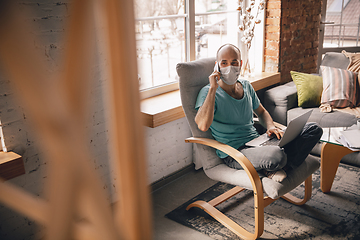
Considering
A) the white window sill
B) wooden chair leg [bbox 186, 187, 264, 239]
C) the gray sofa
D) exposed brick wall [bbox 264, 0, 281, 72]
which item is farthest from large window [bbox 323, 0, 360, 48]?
wooden chair leg [bbox 186, 187, 264, 239]

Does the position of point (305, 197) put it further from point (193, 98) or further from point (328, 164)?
point (193, 98)

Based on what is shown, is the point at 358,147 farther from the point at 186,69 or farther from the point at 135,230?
the point at 135,230

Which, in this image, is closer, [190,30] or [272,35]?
[190,30]

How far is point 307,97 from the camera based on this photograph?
2900 mm

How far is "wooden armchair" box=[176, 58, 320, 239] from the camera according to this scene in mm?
1678

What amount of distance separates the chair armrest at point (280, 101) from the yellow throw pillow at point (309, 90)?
70mm

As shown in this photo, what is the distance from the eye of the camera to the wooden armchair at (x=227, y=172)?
168 centimetres

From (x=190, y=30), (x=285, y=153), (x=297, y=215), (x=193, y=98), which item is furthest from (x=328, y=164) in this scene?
(x=190, y=30)

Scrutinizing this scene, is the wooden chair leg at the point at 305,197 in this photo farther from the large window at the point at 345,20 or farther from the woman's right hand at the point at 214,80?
the large window at the point at 345,20

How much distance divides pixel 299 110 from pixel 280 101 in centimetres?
19

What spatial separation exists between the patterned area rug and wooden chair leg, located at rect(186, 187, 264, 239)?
6 centimetres

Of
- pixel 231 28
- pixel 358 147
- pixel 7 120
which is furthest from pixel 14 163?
pixel 231 28

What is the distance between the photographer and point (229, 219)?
6.28 feet

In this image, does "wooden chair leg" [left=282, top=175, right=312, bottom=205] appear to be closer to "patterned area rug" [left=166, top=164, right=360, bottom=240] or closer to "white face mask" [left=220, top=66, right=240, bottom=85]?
"patterned area rug" [left=166, top=164, right=360, bottom=240]
